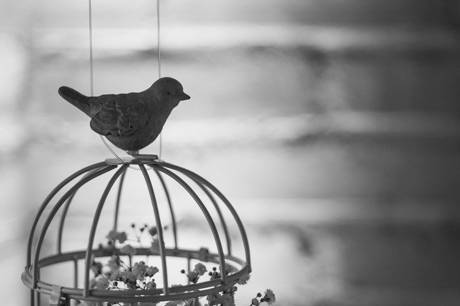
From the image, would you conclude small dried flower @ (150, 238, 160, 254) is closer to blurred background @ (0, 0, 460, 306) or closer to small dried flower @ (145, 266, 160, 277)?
small dried flower @ (145, 266, 160, 277)

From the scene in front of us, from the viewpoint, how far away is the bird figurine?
1055mm

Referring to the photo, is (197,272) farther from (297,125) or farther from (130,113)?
(297,125)

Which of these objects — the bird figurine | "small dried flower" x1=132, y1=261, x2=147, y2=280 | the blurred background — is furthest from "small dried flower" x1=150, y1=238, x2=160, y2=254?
the blurred background

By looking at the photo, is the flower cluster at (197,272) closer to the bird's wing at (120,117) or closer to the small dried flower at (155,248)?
the small dried flower at (155,248)

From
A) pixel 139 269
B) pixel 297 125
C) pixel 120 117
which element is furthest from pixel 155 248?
pixel 297 125

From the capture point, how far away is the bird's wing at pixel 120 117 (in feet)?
3.45

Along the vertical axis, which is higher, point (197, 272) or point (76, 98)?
point (76, 98)

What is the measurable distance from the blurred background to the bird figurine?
753 mm

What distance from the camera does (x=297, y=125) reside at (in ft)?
6.07

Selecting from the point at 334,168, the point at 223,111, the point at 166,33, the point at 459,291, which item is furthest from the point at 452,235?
the point at 166,33

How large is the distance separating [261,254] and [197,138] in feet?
1.33

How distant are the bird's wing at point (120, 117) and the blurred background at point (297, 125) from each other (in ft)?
2.61

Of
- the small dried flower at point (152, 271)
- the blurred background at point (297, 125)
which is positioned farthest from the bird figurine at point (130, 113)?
the blurred background at point (297, 125)

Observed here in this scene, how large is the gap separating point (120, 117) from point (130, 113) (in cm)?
2
